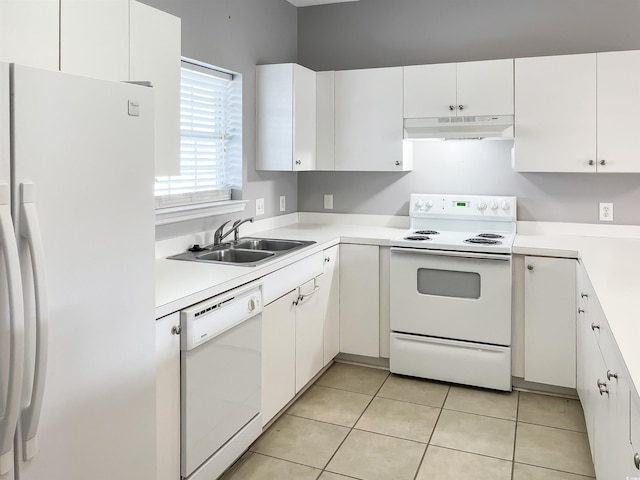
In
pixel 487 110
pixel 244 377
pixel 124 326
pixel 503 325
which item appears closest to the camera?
pixel 124 326

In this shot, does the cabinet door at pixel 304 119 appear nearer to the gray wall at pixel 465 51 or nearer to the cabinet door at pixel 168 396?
the gray wall at pixel 465 51

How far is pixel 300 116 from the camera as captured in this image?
364cm

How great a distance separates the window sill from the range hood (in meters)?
1.20

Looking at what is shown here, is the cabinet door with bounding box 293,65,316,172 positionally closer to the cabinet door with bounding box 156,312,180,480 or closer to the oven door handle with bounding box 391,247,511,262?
the oven door handle with bounding box 391,247,511,262

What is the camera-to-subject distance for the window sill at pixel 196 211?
2.74m

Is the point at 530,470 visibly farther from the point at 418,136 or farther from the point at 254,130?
the point at 254,130

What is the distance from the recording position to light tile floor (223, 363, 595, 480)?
247cm

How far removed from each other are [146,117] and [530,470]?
7.12ft

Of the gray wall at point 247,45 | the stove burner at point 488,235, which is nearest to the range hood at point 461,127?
the stove burner at point 488,235

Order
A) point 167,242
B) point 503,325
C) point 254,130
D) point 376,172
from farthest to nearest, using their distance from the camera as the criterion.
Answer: point 376,172 → point 254,130 → point 503,325 → point 167,242

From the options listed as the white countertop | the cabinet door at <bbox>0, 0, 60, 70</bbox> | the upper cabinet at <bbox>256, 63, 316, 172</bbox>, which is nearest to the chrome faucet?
the white countertop

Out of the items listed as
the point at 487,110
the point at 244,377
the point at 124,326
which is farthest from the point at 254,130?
the point at 124,326

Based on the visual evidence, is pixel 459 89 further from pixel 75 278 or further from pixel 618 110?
pixel 75 278

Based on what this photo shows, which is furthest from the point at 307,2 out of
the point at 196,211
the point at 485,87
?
the point at 196,211
